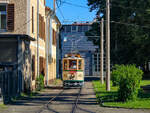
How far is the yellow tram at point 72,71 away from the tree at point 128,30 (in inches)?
360

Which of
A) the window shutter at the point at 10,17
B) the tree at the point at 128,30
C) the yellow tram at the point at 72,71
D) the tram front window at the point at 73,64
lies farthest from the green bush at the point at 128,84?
the tree at the point at 128,30

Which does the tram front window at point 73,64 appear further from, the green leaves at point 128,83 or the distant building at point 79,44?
the distant building at point 79,44

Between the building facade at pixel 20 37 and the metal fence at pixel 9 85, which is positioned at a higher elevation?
the building facade at pixel 20 37

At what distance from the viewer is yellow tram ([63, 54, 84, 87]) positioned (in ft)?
100

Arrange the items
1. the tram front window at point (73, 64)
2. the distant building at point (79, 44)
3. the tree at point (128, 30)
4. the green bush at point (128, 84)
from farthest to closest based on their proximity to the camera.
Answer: the distant building at point (79, 44), the tree at point (128, 30), the tram front window at point (73, 64), the green bush at point (128, 84)

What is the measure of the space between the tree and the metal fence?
1802 centimetres

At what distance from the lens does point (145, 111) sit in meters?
14.8

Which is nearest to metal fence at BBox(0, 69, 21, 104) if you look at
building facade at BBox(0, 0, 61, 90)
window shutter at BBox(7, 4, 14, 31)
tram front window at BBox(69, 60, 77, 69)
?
building facade at BBox(0, 0, 61, 90)

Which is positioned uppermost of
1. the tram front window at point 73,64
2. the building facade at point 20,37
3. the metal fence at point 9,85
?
the building facade at point 20,37

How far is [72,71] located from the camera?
1204 inches

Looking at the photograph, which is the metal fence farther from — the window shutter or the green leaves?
the green leaves

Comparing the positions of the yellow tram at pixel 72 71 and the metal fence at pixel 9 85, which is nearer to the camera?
the metal fence at pixel 9 85

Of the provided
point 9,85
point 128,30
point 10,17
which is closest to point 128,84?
point 9,85

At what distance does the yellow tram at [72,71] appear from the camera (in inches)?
1203
